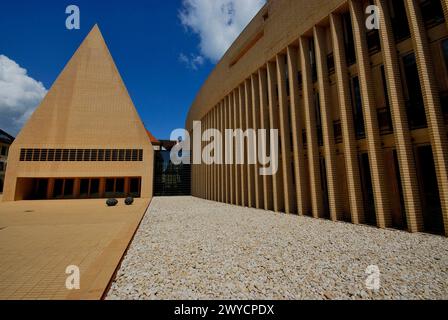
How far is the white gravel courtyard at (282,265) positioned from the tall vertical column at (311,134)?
3.67 metres

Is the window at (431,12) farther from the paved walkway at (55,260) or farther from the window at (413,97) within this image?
the paved walkway at (55,260)

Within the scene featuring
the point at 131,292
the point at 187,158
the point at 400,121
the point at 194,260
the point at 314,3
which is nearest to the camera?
the point at 131,292

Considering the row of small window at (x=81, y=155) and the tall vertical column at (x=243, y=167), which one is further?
the row of small window at (x=81, y=155)

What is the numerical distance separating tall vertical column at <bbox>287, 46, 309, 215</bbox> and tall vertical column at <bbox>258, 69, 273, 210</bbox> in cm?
300

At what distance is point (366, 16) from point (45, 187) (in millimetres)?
36671

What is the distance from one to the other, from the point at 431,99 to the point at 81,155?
32098 mm

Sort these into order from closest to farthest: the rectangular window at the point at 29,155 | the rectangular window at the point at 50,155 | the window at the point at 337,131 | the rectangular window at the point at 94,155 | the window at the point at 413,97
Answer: the window at the point at 413,97 → the window at the point at 337,131 → the rectangular window at the point at 29,155 → the rectangular window at the point at 50,155 → the rectangular window at the point at 94,155

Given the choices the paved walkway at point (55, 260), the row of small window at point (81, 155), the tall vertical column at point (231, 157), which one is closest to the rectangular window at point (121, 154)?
the row of small window at point (81, 155)

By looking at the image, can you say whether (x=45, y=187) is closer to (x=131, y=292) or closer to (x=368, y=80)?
(x=131, y=292)

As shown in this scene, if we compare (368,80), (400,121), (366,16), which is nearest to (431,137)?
(400,121)

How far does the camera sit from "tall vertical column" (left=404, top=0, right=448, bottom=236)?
24.5 feet

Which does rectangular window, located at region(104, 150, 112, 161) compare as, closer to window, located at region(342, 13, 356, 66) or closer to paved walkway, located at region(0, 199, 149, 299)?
paved walkway, located at region(0, 199, 149, 299)

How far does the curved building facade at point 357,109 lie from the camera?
8.22m
